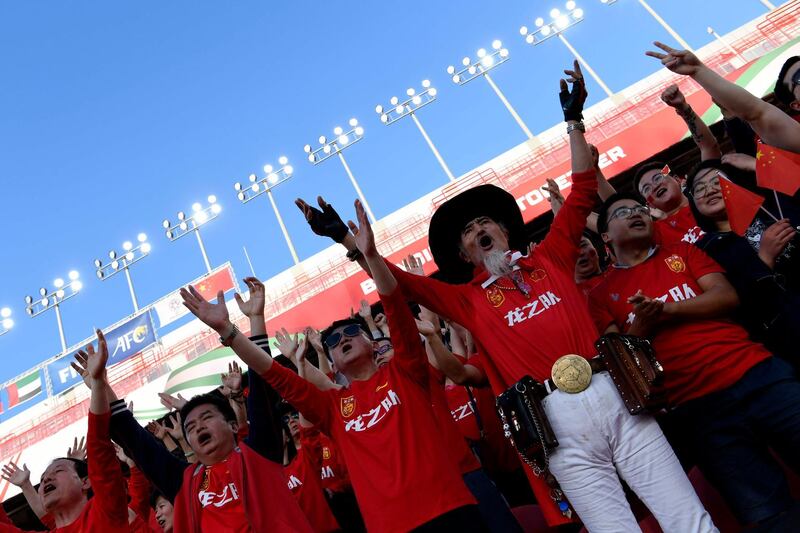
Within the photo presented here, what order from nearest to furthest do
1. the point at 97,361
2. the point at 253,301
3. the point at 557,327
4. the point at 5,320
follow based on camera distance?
the point at 557,327
the point at 97,361
the point at 253,301
the point at 5,320

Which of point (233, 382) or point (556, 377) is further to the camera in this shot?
point (233, 382)

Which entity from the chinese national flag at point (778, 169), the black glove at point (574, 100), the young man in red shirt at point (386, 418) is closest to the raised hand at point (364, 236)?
the young man in red shirt at point (386, 418)

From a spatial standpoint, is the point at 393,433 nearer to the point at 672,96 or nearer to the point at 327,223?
the point at 327,223

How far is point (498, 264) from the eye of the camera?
294 centimetres

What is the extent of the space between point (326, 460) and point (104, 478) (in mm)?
1737

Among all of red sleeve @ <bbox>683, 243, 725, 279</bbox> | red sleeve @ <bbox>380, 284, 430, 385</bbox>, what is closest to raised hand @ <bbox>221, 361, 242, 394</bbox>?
red sleeve @ <bbox>380, 284, 430, 385</bbox>

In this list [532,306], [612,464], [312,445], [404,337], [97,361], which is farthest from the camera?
[312,445]

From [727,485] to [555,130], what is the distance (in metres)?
12.8

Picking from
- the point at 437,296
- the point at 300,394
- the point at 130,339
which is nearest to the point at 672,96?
the point at 437,296

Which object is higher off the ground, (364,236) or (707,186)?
(364,236)

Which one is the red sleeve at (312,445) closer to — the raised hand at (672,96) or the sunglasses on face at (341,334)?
the sunglasses on face at (341,334)

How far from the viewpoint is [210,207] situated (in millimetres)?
25344

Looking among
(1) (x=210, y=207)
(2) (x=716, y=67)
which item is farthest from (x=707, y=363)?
(1) (x=210, y=207)

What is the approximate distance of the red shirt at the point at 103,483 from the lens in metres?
3.32
